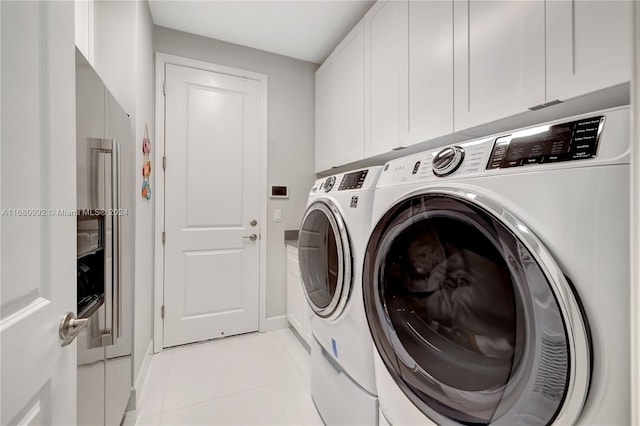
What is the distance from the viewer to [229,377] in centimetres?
178

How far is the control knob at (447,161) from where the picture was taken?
725 mm

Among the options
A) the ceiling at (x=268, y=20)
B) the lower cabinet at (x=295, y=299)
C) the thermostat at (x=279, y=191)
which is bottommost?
the lower cabinet at (x=295, y=299)

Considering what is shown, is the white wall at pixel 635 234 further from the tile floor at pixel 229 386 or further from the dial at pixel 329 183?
the tile floor at pixel 229 386

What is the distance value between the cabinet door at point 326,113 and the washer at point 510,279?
1405 millimetres

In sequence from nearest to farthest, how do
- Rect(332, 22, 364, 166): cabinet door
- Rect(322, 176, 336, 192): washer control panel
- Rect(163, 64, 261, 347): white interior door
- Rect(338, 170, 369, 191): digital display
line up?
Rect(338, 170, 369, 191): digital display, Rect(322, 176, 336, 192): washer control panel, Rect(332, 22, 364, 166): cabinet door, Rect(163, 64, 261, 347): white interior door

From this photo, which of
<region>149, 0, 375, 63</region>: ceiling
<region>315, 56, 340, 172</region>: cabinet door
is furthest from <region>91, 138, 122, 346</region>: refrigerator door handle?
<region>315, 56, 340, 172</region>: cabinet door

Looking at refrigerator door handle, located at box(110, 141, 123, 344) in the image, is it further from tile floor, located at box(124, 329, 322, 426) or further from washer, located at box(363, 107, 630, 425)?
washer, located at box(363, 107, 630, 425)

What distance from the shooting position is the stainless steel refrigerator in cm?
84

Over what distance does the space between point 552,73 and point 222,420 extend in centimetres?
208

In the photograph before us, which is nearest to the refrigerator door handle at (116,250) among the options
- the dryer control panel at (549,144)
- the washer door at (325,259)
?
the washer door at (325,259)

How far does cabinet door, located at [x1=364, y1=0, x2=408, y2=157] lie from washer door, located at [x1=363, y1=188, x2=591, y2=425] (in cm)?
86
